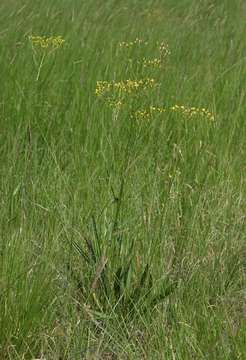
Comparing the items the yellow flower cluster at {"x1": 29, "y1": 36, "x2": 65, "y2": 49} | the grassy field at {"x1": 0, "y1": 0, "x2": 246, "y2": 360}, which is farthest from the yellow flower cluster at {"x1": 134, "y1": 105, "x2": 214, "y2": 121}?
the yellow flower cluster at {"x1": 29, "y1": 36, "x2": 65, "y2": 49}

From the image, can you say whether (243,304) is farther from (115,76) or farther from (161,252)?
(115,76)

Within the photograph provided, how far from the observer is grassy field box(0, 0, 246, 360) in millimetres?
1981

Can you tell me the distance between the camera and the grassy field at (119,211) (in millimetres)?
1981

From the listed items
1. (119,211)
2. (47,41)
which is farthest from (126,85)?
(119,211)

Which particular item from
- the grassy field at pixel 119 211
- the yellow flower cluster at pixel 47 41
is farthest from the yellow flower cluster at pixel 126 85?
the yellow flower cluster at pixel 47 41

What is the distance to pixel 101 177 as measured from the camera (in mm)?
2686

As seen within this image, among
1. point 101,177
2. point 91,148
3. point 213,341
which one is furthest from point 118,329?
point 91,148

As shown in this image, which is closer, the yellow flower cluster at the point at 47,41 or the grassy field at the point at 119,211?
the grassy field at the point at 119,211

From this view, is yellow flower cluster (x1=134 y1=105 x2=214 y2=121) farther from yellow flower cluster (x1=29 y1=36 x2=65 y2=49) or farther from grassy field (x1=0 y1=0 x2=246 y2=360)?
yellow flower cluster (x1=29 y1=36 x2=65 y2=49)

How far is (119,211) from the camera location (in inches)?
92.4

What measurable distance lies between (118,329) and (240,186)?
0.85m

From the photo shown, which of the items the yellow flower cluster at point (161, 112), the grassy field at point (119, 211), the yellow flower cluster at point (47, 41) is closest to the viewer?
the grassy field at point (119, 211)

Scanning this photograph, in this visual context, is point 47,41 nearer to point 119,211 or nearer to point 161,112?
point 161,112

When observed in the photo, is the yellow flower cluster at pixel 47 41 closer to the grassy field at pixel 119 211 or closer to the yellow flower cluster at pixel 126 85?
the grassy field at pixel 119 211
